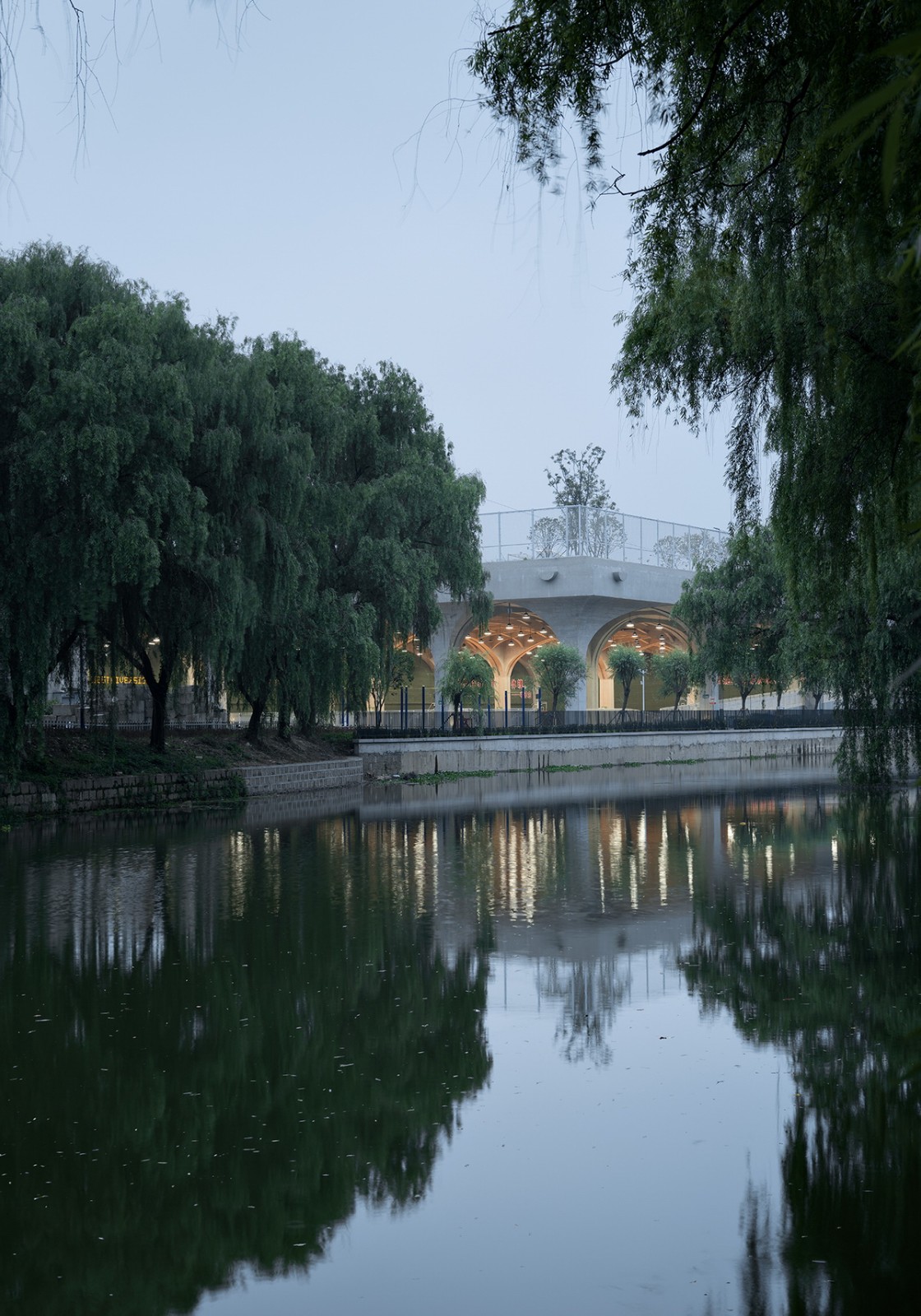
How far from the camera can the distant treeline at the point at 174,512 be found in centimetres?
2002

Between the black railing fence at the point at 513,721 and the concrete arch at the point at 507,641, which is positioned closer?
the black railing fence at the point at 513,721

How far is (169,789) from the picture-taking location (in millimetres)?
25719

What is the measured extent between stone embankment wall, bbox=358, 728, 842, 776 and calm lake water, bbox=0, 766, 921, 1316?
25.1 metres

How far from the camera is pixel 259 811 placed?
24.8 m

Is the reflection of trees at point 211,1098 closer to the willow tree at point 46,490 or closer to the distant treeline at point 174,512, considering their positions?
the willow tree at point 46,490

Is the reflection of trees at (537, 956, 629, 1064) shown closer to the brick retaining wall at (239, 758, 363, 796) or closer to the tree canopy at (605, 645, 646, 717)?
the brick retaining wall at (239, 758, 363, 796)

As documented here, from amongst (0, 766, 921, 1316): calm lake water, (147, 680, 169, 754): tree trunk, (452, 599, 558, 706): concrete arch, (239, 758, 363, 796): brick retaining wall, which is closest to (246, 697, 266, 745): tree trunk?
(239, 758, 363, 796): brick retaining wall

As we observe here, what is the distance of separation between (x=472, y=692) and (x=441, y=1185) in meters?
38.5

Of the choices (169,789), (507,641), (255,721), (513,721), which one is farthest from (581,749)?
(507,641)

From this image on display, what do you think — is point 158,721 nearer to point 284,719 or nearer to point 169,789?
point 169,789

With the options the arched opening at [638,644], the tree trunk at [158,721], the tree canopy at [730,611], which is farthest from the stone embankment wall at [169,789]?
the arched opening at [638,644]

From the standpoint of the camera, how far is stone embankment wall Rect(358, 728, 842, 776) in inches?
1522

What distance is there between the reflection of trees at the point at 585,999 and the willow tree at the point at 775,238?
2.79m

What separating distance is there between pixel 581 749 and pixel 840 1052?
38.8 m
